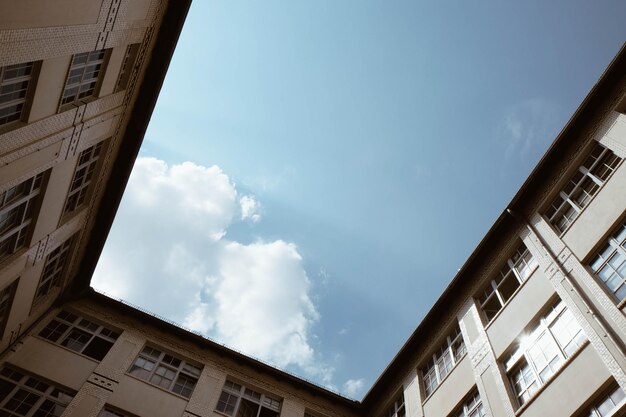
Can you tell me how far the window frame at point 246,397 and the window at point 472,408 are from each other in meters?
8.49

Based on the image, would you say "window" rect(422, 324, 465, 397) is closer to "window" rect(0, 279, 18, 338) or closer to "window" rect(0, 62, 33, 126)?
"window" rect(0, 279, 18, 338)

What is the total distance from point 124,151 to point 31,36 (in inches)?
306

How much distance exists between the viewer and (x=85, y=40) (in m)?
12.8

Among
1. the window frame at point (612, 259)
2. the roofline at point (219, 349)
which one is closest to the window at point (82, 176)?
the roofline at point (219, 349)

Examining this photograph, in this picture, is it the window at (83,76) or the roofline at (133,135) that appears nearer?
the window at (83,76)

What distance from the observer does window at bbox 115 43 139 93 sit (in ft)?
51.9

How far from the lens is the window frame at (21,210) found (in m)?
13.3

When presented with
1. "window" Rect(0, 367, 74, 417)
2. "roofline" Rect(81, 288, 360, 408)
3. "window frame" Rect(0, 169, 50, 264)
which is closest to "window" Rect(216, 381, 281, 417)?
"roofline" Rect(81, 288, 360, 408)

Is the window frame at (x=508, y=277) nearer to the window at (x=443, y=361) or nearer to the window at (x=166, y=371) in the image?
the window at (x=443, y=361)

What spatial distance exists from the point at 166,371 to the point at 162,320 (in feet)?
8.19

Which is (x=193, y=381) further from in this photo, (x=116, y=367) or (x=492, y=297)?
(x=492, y=297)

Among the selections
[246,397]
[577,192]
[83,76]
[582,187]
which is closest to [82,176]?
[83,76]

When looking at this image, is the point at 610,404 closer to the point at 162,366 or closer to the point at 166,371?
the point at 166,371

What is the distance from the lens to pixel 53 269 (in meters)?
18.2
